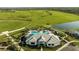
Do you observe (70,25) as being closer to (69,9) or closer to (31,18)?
(69,9)

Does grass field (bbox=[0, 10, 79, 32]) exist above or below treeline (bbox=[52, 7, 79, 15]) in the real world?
below

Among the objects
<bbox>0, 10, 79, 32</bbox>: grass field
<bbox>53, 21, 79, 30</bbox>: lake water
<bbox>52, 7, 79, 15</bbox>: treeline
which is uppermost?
<bbox>52, 7, 79, 15</bbox>: treeline

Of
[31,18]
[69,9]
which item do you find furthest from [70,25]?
[31,18]

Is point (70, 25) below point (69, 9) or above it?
below

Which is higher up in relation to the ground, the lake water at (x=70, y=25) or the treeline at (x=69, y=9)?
the treeline at (x=69, y=9)

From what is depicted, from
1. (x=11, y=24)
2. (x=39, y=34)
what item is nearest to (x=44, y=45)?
(x=39, y=34)

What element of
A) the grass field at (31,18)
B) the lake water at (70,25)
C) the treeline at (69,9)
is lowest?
the lake water at (70,25)
